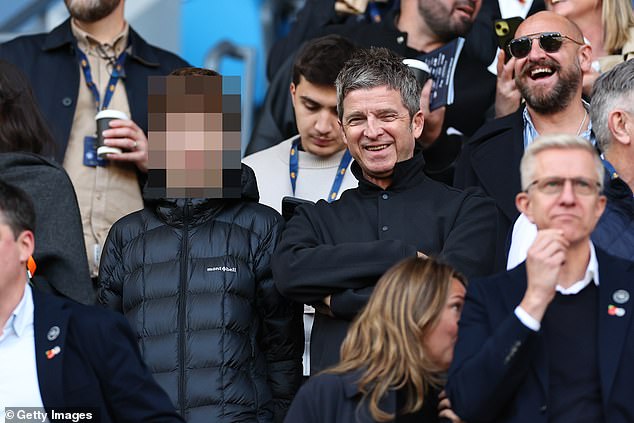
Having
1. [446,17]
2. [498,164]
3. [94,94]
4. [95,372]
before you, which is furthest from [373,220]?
[446,17]

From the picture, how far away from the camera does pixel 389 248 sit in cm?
550

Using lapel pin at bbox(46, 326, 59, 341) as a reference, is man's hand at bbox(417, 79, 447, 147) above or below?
above

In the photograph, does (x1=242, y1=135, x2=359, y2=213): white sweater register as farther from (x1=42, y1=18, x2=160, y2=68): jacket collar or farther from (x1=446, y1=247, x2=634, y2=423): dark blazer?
(x1=446, y1=247, x2=634, y2=423): dark blazer

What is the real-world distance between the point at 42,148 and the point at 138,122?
40.6 inches

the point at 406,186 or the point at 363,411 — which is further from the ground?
the point at 406,186

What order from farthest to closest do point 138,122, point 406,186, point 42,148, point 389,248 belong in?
1. point 138,122
2. point 42,148
3. point 406,186
4. point 389,248

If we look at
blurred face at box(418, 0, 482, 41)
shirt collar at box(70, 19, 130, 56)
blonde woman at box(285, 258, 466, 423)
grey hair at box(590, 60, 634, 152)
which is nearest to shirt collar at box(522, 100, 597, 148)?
grey hair at box(590, 60, 634, 152)

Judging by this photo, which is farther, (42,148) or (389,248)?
(42,148)

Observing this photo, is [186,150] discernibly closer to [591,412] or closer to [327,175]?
[327,175]

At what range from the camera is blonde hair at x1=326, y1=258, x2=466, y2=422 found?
4.76m

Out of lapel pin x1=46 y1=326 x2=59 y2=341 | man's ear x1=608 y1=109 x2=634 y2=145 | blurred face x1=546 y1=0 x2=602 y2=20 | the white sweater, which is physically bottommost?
lapel pin x1=46 y1=326 x2=59 y2=341

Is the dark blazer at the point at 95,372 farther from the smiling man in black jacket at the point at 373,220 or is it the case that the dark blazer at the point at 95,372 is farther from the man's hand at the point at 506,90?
the man's hand at the point at 506,90

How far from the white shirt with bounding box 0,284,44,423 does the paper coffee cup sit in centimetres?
221

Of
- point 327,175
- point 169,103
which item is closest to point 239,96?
point 169,103
